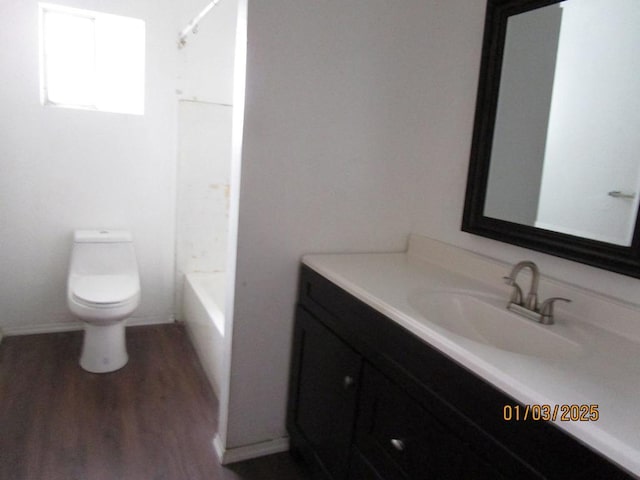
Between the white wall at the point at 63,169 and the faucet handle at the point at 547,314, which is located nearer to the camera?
the faucet handle at the point at 547,314

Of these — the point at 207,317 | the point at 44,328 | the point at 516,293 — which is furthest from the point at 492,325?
the point at 44,328

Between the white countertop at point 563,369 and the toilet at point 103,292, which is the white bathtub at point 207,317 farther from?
the white countertop at point 563,369

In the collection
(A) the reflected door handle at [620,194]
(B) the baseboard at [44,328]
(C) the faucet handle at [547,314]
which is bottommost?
(B) the baseboard at [44,328]

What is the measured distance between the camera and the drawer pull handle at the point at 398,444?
1.15m

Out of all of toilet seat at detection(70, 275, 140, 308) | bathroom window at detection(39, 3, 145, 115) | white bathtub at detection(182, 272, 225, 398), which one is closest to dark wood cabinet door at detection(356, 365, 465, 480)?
white bathtub at detection(182, 272, 225, 398)

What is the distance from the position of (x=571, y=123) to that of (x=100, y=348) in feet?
7.80

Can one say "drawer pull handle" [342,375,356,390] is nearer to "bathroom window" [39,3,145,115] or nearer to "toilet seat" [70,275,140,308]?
"toilet seat" [70,275,140,308]

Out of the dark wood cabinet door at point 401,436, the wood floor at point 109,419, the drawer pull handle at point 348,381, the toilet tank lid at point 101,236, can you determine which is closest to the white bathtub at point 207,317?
the wood floor at point 109,419

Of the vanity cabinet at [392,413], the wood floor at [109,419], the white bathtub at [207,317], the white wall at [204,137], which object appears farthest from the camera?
the white wall at [204,137]

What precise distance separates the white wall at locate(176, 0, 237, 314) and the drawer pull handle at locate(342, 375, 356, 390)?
1819 mm

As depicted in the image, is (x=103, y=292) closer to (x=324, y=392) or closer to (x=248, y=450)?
(x=248, y=450)

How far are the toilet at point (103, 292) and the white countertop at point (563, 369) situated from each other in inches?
55.8

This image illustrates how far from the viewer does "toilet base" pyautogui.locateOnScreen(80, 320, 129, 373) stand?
7.59 feet

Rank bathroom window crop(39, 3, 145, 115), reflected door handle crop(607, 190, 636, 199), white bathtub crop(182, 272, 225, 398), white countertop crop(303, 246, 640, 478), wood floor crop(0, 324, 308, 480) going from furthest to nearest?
bathroom window crop(39, 3, 145, 115)
white bathtub crop(182, 272, 225, 398)
wood floor crop(0, 324, 308, 480)
reflected door handle crop(607, 190, 636, 199)
white countertop crop(303, 246, 640, 478)
